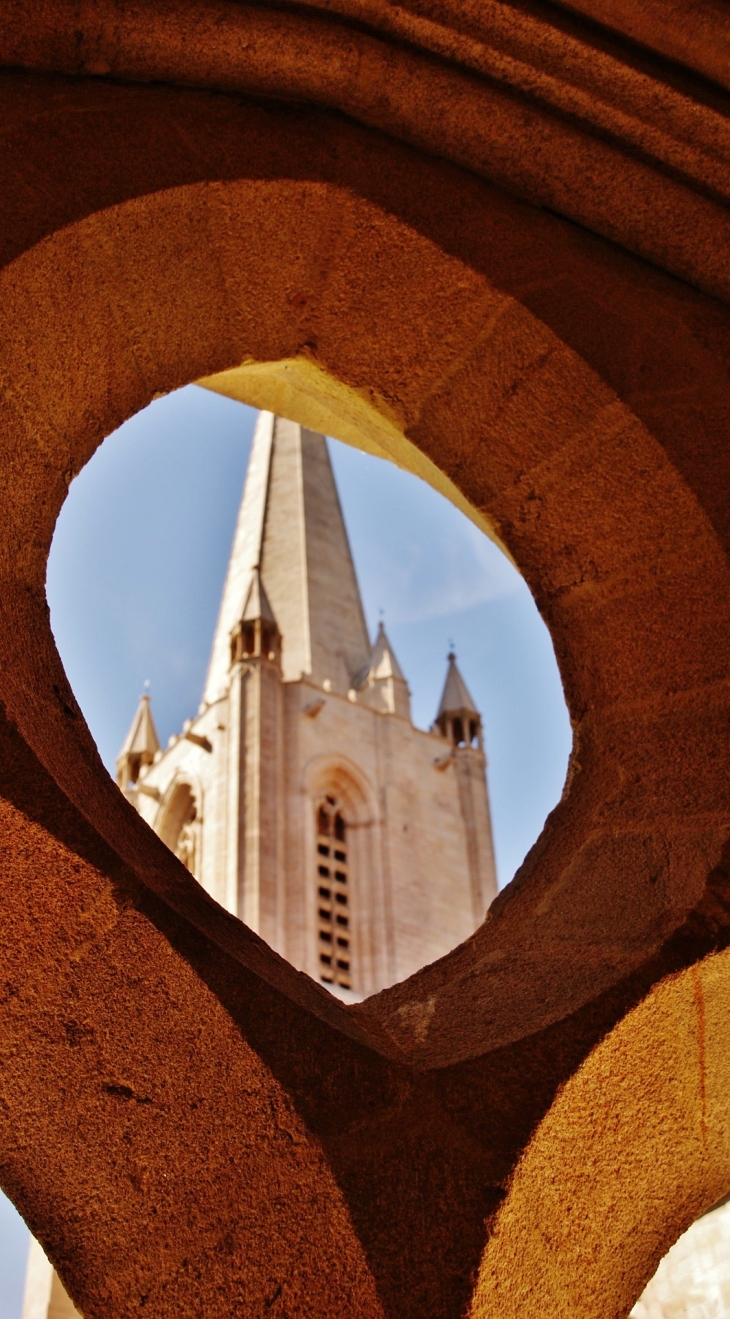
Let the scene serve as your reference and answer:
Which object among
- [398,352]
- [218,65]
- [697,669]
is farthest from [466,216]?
[697,669]

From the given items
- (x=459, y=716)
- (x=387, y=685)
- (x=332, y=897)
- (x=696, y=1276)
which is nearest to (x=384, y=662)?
(x=387, y=685)

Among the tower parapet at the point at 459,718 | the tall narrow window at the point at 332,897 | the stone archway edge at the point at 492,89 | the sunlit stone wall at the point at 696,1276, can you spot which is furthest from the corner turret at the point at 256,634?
the stone archway edge at the point at 492,89

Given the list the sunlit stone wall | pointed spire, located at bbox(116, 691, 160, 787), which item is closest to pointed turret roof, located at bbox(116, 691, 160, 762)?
pointed spire, located at bbox(116, 691, 160, 787)

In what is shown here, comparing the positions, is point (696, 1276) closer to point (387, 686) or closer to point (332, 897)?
point (332, 897)

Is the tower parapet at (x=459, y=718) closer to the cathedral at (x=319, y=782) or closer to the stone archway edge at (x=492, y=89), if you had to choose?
the cathedral at (x=319, y=782)

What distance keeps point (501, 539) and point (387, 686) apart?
42.4m

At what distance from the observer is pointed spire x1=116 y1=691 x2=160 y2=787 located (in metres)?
48.0

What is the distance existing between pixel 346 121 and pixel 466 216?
34 cm

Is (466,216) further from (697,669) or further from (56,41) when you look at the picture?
(697,669)

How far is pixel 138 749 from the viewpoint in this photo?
159ft

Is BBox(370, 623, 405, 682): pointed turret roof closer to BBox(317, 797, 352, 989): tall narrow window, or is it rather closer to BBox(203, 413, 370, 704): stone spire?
BBox(203, 413, 370, 704): stone spire

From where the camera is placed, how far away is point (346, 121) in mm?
3109

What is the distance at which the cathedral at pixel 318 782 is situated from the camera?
39625 mm

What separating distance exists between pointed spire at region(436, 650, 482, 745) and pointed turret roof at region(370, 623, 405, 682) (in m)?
3.18
